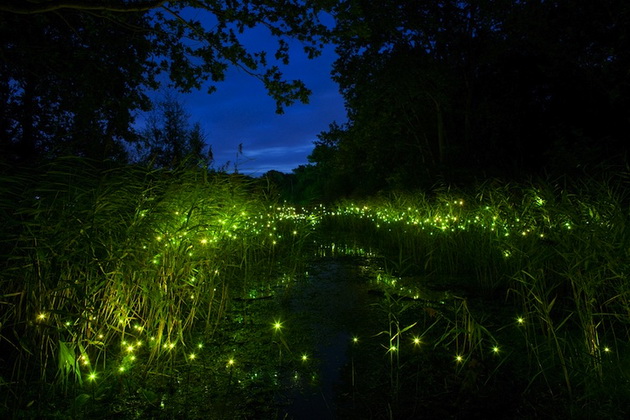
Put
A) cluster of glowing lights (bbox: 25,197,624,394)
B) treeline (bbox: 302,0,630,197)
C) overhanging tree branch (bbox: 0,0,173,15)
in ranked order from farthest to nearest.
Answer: treeline (bbox: 302,0,630,197) → overhanging tree branch (bbox: 0,0,173,15) → cluster of glowing lights (bbox: 25,197,624,394)

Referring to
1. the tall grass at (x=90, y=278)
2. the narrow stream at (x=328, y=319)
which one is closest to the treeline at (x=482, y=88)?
the narrow stream at (x=328, y=319)

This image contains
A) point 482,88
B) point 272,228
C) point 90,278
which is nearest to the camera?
point 90,278

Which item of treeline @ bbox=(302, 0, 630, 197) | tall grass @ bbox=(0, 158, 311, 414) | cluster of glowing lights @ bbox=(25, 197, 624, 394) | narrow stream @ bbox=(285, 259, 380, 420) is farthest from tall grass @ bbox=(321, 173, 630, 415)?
treeline @ bbox=(302, 0, 630, 197)

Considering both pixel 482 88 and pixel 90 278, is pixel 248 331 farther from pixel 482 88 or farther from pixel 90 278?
pixel 482 88

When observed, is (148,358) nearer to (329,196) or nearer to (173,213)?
(173,213)

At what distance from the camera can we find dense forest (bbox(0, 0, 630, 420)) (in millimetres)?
2455

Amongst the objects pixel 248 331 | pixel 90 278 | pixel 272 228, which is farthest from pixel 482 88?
pixel 90 278

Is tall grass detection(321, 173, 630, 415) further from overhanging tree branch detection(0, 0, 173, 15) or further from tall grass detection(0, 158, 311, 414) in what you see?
overhanging tree branch detection(0, 0, 173, 15)

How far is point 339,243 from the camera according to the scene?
10070 millimetres

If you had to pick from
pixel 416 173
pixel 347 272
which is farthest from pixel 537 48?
pixel 347 272

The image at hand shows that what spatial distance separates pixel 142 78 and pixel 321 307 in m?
6.70

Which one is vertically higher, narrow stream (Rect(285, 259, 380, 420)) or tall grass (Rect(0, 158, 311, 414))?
tall grass (Rect(0, 158, 311, 414))

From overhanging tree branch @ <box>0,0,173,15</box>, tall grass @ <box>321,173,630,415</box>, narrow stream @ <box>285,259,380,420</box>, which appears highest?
overhanging tree branch @ <box>0,0,173,15</box>

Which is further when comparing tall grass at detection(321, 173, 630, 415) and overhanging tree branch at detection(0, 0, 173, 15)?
overhanging tree branch at detection(0, 0, 173, 15)
